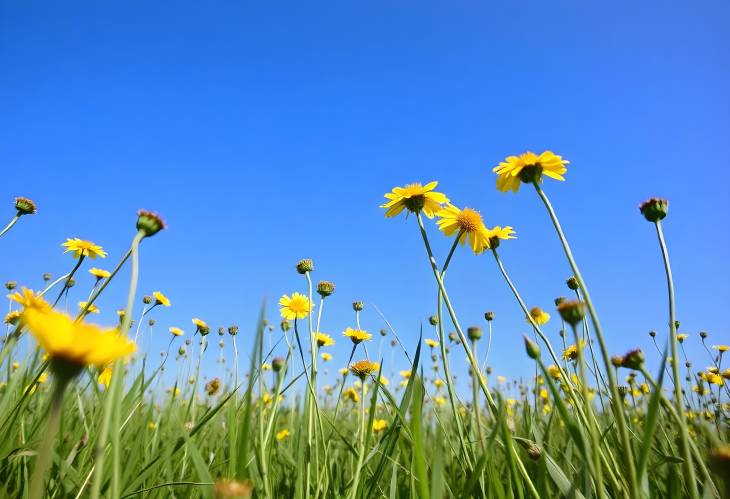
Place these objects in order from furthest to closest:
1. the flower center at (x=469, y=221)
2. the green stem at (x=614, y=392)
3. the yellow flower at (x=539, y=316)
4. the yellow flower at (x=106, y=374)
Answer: the yellow flower at (x=539, y=316) < the flower center at (x=469, y=221) < the yellow flower at (x=106, y=374) < the green stem at (x=614, y=392)

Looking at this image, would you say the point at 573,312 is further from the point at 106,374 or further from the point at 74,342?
the point at 106,374

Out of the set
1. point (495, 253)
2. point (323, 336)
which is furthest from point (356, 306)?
point (495, 253)

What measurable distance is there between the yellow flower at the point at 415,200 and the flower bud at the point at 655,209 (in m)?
0.82

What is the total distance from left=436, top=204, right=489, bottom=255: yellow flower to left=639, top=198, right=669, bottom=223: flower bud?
0.66 metres

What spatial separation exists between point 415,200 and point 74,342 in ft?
5.55

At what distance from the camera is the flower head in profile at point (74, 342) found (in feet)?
1.96

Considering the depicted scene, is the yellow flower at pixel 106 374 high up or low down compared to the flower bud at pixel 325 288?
down

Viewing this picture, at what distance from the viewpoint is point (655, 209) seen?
5.50ft

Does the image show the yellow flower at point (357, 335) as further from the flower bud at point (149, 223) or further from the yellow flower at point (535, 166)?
the flower bud at point (149, 223)

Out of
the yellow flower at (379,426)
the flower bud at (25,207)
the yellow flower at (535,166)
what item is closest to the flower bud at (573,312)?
the yellow flower at (535,166)

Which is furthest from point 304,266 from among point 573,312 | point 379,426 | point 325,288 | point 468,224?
point 379,426

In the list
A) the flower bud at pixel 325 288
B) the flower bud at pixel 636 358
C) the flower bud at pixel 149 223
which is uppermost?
the flower bud at pixel 325 288

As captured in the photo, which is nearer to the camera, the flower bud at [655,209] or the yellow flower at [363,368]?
the flower bud at [655,209]

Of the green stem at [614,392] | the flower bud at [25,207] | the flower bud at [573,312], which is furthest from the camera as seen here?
the flower bud at [25,207]
